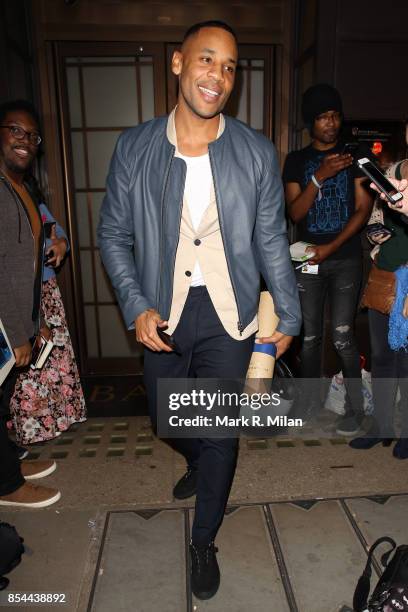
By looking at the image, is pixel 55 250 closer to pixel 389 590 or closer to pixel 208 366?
pixel 208 366

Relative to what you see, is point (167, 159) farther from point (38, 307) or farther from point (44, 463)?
point (44, 463)

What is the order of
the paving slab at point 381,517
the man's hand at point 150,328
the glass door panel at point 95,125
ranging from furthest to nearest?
the glass door panel at point 95,125 < the paving slab at point 381,517 < the man's hand at point 150,328

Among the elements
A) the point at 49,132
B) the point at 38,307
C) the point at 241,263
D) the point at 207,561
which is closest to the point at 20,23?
the point at 49,132

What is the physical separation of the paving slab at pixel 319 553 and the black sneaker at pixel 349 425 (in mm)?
809

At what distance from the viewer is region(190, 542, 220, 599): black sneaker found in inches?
77.7

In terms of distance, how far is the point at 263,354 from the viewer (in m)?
2.16

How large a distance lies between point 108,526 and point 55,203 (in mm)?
3018

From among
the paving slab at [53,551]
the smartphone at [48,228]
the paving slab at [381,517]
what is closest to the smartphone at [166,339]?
the paving slab at [53,551]

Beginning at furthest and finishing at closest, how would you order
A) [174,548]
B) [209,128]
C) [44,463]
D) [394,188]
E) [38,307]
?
[44,463], [38,307], [174,548], [209,128], [394,188]

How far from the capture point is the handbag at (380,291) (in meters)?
2.85

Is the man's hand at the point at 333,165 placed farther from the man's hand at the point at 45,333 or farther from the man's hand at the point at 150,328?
the man's hand at the point at 45,333

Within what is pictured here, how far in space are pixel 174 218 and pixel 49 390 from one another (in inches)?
73.0

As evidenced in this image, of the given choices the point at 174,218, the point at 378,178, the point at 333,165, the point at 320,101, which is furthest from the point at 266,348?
the point at 320,101

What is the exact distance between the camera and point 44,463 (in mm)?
2934
